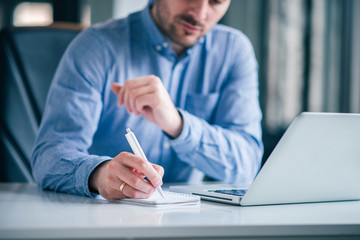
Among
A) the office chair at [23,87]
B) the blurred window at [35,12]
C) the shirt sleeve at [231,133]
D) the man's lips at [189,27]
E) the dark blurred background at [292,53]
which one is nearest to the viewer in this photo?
the shirt sleeve at [231,133]

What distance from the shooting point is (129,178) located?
742 millimetres

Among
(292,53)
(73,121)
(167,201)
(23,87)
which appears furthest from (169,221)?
(292,53)

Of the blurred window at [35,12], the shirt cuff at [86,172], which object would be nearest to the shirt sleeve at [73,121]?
the shirt cuff at [86,172]

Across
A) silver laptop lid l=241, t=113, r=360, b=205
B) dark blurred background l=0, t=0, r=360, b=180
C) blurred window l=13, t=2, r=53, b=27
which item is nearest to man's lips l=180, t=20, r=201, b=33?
silver laptop lid l=241, t=113, r=360, b=205

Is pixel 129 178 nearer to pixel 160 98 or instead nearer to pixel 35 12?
pixel 160 98

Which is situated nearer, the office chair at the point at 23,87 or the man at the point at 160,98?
the man at the point at 160,98

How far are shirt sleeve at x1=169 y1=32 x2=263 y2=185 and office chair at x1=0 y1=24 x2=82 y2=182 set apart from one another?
52cm

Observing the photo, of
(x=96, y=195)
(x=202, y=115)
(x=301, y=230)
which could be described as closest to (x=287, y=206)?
(x=301, y=230)

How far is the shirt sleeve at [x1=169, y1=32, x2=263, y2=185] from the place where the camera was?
1177 millimetres

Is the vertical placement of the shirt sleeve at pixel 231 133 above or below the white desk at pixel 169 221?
below

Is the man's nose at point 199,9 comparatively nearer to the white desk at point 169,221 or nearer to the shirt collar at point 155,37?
the shirt collar at point 155,37

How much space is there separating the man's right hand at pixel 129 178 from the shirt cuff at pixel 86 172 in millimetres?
39

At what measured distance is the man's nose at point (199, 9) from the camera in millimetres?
1253

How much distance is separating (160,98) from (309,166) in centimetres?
41
